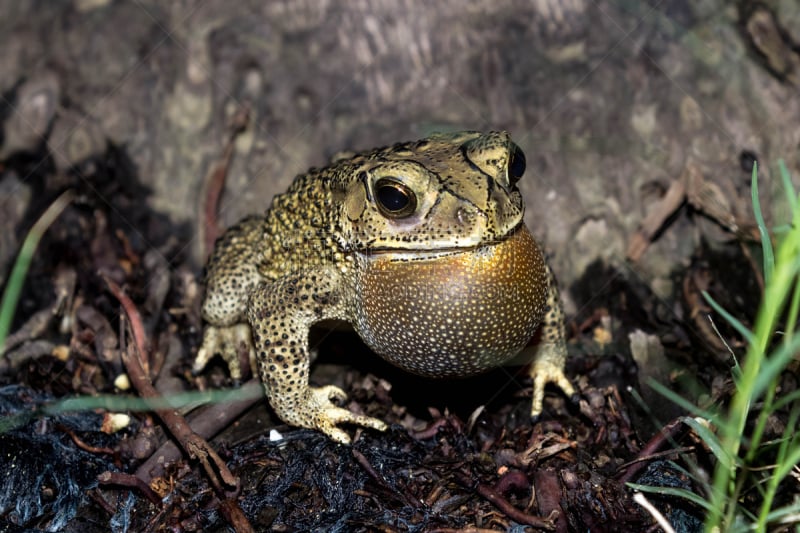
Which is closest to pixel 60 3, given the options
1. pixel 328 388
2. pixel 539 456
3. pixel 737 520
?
pixel 328 388

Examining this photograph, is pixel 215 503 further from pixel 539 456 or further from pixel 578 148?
pixel 578 148

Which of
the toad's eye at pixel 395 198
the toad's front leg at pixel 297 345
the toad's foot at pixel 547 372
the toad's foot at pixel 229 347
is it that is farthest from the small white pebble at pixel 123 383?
the toad's foot at pixel 547 372

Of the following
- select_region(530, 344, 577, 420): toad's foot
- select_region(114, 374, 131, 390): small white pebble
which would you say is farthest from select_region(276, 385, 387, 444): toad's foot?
select_region(114, 374, 131, 390): small white pebble

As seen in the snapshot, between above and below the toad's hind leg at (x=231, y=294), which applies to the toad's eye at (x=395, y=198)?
above

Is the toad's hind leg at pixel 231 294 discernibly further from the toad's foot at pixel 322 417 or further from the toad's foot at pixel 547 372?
the toad's foot at pixel 547 372

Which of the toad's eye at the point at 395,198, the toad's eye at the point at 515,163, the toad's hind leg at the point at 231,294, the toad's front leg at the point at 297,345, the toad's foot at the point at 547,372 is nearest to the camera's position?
the toad's eye at the point at 395,198

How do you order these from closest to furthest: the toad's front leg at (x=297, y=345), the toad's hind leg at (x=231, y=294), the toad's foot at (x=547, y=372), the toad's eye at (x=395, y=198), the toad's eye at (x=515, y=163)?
the toad's eye at (x=395, y=198) < the toad's eye at (x=515, y=163) < the toad's front leg at (x=297, y=345) < the toad's foot at (x=547, y=372) < the toad's hind leg at (x=231, y=294)
